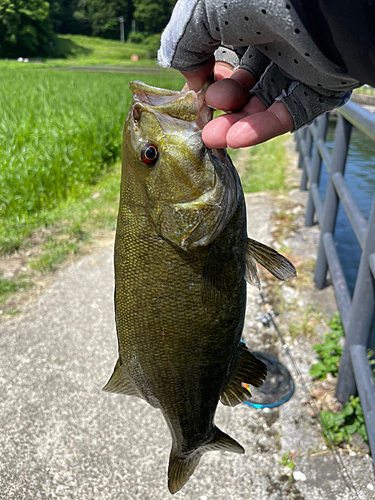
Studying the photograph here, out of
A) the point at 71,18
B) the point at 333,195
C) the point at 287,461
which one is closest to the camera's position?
the point at 287,461

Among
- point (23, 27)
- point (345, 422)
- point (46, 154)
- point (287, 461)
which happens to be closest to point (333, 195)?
point (345, 422)

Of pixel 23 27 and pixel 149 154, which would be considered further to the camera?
pixel 23 27

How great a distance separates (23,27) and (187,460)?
79784 millimetres

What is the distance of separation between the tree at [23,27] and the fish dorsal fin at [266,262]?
243ft

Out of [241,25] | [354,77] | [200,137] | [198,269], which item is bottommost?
[198,269]

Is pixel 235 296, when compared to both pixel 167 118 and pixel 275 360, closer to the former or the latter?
pixel 167 118

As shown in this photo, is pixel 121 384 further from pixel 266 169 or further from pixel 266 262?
pixel 266 169

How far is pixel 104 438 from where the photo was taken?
2984 millimetres

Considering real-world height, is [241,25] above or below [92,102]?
above

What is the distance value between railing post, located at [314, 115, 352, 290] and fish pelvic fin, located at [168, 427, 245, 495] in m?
2.96

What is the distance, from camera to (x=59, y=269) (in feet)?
16.2

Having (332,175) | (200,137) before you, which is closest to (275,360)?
(332,175)

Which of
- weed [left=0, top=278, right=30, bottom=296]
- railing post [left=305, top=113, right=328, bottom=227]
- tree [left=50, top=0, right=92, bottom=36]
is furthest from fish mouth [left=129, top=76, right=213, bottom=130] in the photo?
tree [left=50, top=0, right=92, bottom=36]

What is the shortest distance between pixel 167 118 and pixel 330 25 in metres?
0.57
